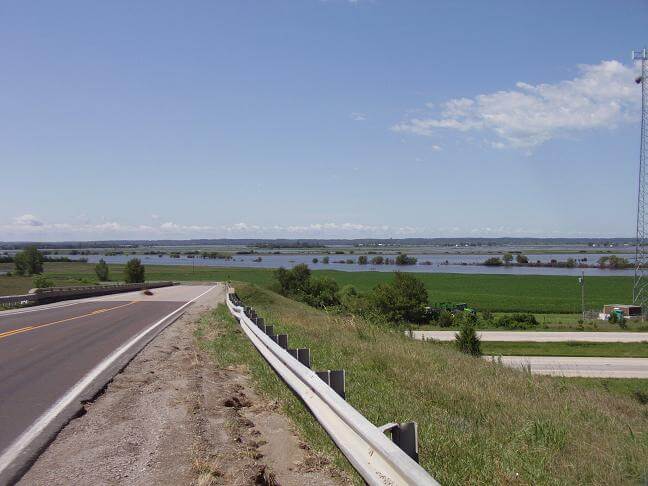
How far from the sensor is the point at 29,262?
124812 mm

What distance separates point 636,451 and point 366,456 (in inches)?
106

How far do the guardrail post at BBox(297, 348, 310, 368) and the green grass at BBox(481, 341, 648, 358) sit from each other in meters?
33.3

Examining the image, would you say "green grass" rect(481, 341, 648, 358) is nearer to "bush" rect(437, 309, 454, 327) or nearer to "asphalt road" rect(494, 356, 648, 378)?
"asphalt road" rect(494, 356, 648, 378)

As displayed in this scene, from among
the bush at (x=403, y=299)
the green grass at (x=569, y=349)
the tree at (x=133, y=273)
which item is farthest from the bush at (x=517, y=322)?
the tree at (x=133, y=273)

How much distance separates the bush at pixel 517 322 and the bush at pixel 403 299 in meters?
11.3

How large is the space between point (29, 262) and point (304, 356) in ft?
436

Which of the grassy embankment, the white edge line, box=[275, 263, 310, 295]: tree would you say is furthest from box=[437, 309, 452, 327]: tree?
the white edge line

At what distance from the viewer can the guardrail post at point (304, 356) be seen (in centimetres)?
666

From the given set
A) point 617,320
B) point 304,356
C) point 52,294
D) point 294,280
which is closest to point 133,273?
point 294,280

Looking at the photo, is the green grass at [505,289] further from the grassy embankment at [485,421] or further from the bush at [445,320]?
the grassy embankment at [485,421]

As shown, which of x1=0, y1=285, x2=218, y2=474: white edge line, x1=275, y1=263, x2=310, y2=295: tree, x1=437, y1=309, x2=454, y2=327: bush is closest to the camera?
x1=0, y1=285, x2=218, y2=474: white edge line

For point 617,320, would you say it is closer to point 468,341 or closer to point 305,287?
point 468,341

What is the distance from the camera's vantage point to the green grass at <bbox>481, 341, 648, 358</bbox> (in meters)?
38.9

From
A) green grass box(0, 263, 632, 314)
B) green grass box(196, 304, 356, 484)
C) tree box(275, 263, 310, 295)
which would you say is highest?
green grass box(196, 304, 356, 484)
